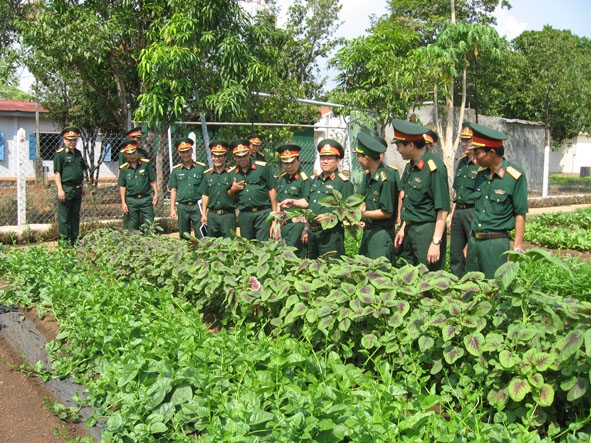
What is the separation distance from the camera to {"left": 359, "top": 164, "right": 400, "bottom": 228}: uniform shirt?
4969 mm

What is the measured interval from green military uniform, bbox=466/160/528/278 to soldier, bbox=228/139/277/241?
2604 millimetres

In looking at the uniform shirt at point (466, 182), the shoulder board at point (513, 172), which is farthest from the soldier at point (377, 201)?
the uniform shirt at point (466, 182)

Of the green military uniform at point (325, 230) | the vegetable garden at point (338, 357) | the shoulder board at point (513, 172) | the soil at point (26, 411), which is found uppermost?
the shoulder board at point (513, 172)

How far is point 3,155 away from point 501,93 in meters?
18.1

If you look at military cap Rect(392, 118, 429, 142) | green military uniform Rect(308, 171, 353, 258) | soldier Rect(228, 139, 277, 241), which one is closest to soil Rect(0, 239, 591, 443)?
green military uniform Rect(308, 171, 353, 258)

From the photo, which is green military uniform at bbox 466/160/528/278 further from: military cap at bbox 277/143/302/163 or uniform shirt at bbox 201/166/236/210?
uniform shirt at bbox 201/166/236/210

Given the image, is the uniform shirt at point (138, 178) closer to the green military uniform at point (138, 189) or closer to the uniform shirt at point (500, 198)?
the green military uniform at point (138, 189)

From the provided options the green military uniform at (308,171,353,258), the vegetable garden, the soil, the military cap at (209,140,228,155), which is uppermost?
the military cap at (209,140,228,155)

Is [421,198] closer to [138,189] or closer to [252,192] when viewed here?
[252,192]

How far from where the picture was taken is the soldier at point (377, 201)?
4.97 meters

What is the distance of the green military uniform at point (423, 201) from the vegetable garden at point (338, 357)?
1195 mm

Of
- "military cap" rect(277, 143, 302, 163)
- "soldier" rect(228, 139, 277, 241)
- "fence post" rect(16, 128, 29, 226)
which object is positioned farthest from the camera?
"fence post" rect(16, 128, 29, 226)

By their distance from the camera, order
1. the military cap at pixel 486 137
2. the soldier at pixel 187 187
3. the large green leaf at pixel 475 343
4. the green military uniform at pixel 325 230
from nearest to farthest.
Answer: the large green leaf at pixel 475 343 < the military cap at pixel 486 137 < the green military uniform at pixel 325 230 < the soldier at pixel 187 187

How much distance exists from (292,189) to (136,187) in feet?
7.88
